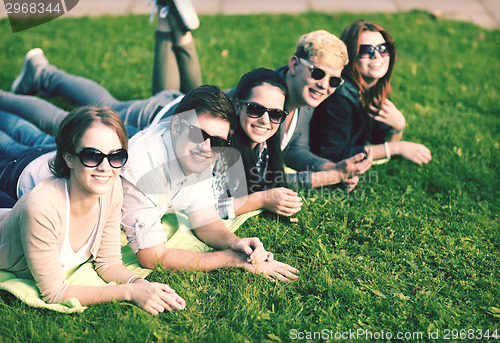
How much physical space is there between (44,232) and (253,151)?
1.69m

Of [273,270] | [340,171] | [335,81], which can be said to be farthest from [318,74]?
[273,270]

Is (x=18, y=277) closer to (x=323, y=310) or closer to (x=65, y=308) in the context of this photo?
(x=65, y=308)

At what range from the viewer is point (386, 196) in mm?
4215

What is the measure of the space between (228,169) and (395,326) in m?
1.65

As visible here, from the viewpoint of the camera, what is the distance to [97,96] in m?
4.70

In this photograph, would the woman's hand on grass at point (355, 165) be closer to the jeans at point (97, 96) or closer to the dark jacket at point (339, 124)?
the dark jacket at point (339, 124)

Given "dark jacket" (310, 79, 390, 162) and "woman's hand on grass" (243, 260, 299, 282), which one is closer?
"woman's hand on grass" (243, 260, 299, 282)

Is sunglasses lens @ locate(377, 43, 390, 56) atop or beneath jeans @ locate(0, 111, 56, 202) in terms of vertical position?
atop

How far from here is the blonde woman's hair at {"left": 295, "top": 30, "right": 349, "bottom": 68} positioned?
3.79 meters

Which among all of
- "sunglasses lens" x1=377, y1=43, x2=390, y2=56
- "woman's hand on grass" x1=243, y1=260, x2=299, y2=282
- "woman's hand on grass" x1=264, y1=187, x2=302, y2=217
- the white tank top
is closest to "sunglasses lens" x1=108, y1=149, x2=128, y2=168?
the white tank top

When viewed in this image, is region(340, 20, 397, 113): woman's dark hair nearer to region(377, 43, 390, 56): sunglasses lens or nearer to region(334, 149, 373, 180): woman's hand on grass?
region(377, 43, 390, 56): sunglasses lens

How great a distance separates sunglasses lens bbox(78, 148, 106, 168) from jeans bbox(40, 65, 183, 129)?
4.99ft

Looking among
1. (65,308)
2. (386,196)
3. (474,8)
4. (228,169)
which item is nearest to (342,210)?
(386,196)

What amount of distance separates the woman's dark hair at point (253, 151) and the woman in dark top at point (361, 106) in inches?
29.0
